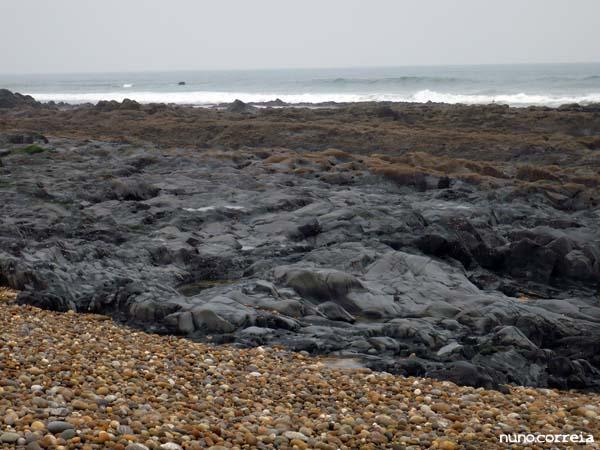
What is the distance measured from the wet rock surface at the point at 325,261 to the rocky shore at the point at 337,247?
0.04 m

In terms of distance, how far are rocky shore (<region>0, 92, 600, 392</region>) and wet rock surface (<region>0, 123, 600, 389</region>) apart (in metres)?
0.04

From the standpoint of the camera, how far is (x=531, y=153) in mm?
28750

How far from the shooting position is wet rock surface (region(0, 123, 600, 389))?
36.1 ft

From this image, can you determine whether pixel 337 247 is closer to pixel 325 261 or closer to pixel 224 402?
pixel 325 261

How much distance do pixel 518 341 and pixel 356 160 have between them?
1677 centimetres

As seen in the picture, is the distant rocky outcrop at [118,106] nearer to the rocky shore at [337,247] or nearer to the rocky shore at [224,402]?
the rocky shore at [337,247]

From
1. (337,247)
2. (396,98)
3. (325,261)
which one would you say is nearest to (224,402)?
(325,261)

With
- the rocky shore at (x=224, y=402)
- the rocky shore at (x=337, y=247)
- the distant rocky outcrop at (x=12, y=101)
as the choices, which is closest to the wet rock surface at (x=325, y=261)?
the rocky shore at (x=337, y=247)

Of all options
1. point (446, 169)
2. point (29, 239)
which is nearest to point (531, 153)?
point (446, 169)

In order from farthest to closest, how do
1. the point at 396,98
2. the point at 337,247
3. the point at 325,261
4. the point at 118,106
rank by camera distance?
the point at 396,98 < the point at 118,106 < the point at 337,247 < the point at 325,261

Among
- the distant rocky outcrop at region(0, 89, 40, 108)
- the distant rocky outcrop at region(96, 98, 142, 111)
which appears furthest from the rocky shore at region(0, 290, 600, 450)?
the distant rocky outcrop at region(0, 89, 40, 108)

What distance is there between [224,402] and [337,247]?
8.09m

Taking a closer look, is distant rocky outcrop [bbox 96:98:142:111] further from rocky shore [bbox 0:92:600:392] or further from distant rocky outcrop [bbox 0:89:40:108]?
rocky shore [bbox 0:92:600:392]

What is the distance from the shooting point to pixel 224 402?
25.0 ft
